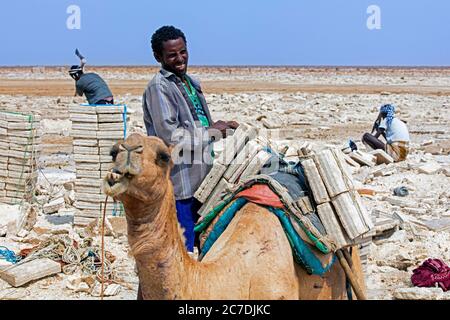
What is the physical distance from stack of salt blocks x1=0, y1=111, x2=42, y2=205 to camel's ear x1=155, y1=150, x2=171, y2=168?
7359mm

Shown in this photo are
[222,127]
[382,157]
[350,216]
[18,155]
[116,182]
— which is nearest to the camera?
[116,182]

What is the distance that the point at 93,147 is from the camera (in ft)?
30.4

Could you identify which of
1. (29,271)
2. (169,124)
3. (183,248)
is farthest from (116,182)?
(29,271)

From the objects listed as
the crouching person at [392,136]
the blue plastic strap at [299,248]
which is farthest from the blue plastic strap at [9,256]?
the crouching person at [392,136]

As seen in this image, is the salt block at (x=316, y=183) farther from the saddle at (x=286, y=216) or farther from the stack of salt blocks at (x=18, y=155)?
the stack of salt blocks at (x=18, y=155)

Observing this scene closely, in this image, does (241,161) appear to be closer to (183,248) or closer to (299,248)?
(299,248)

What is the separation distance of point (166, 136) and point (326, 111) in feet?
76.0

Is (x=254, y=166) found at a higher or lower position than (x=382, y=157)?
higher

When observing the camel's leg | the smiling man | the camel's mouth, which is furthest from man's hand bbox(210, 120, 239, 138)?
the camel's mouth

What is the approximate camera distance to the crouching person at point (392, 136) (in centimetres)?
1382
